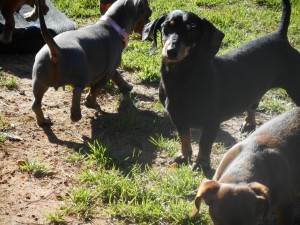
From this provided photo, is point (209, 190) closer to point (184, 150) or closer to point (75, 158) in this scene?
point (184, 150)

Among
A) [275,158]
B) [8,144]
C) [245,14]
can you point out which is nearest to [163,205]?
[275,158]

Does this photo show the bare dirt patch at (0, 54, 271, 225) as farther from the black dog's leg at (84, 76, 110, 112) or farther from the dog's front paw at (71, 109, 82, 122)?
the dog's front paw at (71, 109, 82, 122)

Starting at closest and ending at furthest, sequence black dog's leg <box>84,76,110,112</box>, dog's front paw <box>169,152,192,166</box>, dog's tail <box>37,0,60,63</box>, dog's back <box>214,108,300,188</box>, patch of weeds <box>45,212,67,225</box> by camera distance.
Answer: dog's back <box>214,108,300,188</box>
patch of weeds <box>45,212,67,225</box>
dog's tail <box>37,0,60,63</box>
dog's front paw <box>169,152,192,166</box>
black dog's leg <box>84,76,110,112</box>

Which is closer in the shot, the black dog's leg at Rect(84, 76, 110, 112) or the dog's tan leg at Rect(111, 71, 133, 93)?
the black dog's leg at Rect(84, 76, 110, 112)

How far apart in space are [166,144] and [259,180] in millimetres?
1542

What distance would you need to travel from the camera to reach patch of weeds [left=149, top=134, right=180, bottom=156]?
16.5ft

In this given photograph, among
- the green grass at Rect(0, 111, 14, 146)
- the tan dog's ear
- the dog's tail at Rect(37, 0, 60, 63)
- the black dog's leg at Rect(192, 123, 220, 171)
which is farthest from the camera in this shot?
the green grass at Rect(0, 111, 14, 146)

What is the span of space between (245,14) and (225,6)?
1.60 feet

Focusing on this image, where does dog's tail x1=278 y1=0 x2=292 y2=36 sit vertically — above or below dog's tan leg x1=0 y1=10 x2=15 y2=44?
above

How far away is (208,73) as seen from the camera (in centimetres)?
452

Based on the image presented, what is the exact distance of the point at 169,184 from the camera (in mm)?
4418

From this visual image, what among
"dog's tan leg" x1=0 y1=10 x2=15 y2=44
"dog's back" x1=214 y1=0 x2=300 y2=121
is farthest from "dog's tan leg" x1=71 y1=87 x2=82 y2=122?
"dog's tan leg" x1=0 y1=10 x2=15 y2=44

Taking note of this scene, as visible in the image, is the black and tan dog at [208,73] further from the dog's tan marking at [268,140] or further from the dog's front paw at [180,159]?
the dog's tan marking at [268,140]

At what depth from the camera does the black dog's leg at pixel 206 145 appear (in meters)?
4.61
